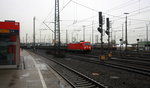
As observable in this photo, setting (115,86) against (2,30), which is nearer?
(115,86)

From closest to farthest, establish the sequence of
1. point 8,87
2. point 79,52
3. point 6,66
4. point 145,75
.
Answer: point 8,87 → point 145,75 → point 6,66 → point 79,52

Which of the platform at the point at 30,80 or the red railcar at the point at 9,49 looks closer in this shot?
the platform at the point at 30,80

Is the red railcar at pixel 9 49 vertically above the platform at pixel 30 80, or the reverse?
the red railcar at pixel 9 49

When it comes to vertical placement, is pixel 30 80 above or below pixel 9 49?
below

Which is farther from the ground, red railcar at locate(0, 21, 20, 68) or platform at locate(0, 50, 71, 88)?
red railcar at locate(0, 21, 20, 68)

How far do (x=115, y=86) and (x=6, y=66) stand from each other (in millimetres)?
8232

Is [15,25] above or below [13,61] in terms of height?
above

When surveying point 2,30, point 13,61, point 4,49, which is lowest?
point 13,61

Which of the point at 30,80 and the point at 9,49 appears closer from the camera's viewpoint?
the point at 30,80

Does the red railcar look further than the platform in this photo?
Yes

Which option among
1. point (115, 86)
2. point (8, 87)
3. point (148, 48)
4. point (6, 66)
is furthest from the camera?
point (148, 48)

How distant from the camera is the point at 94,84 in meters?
9.35

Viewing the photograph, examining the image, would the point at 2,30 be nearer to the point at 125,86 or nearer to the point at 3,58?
the point at 3,58

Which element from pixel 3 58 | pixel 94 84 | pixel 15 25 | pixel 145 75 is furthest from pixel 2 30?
pixel 145 75
